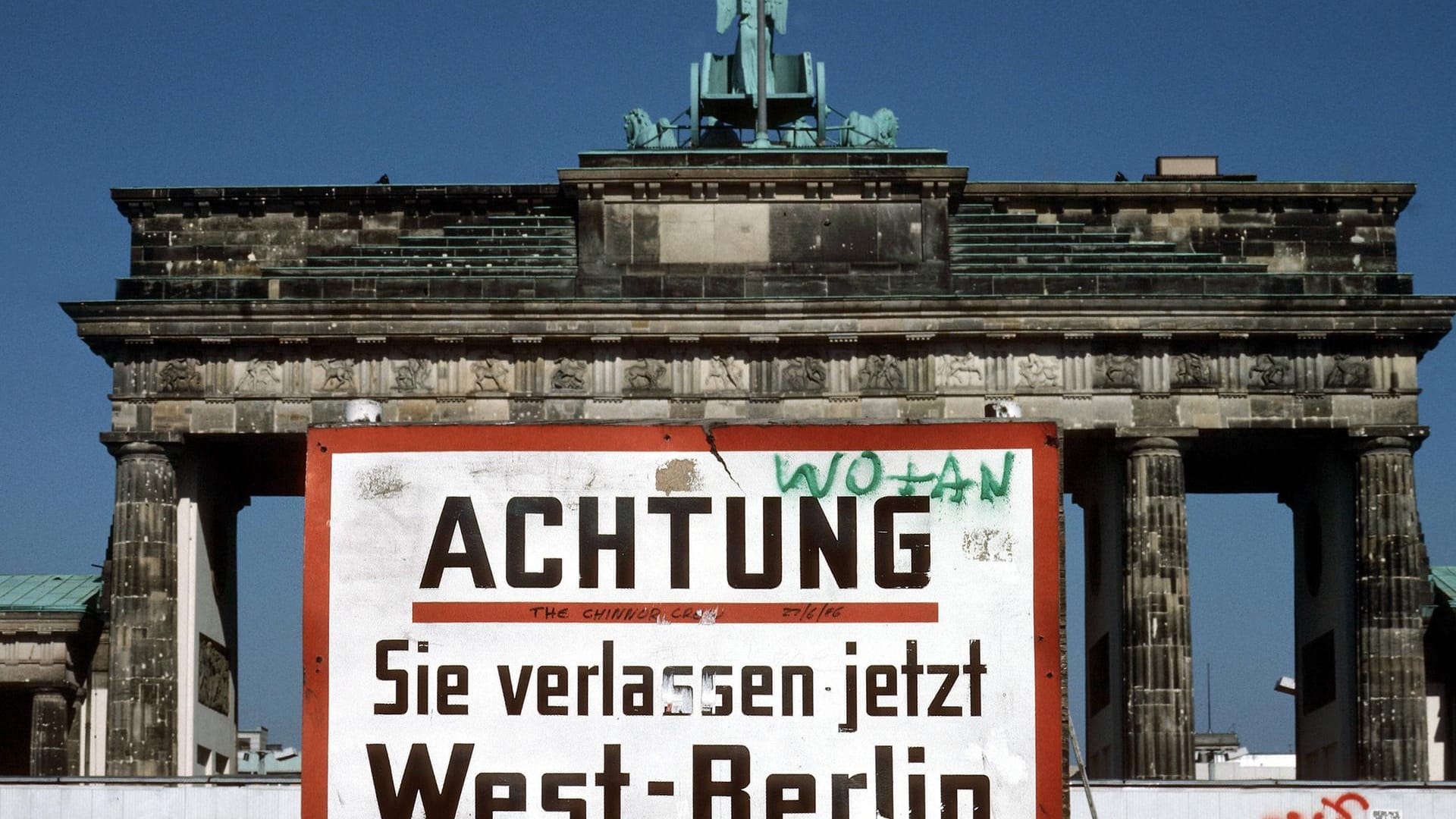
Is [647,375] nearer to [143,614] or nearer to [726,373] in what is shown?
[726,373]

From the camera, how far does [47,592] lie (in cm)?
6825

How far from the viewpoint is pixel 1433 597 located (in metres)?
65.6

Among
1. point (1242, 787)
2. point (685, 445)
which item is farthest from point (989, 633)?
point (1242, 787)

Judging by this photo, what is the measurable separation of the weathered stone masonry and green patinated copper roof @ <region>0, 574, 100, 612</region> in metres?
4.17

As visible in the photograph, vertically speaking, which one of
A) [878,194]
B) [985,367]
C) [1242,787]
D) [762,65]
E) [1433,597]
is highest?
[762,65]

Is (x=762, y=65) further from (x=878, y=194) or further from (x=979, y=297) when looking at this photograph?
(x=979, y=297)

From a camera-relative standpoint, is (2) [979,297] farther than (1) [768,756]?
Yes

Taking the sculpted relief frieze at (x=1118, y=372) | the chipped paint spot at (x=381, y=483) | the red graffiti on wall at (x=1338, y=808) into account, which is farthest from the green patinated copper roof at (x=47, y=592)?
the chipped paint spot at (x=381, y=483)

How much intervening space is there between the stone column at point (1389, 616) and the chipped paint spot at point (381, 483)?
175 feet

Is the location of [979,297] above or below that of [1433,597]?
above

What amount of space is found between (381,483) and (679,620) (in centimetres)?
145

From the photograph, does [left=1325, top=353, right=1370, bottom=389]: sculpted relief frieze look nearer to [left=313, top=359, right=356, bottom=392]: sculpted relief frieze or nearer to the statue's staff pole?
the statue's staff pole

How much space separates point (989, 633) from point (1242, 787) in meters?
27.0

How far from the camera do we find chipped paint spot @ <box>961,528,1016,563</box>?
10680mm
